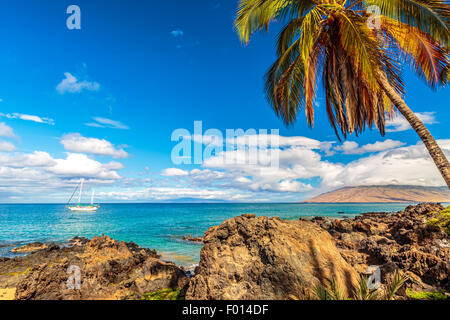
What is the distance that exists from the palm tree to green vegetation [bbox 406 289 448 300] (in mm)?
3128

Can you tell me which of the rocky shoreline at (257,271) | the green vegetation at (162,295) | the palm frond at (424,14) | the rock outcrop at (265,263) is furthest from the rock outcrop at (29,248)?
the palm frond at (424,14)

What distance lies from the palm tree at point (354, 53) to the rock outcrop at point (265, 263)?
336 cm

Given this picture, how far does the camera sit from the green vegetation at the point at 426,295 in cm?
583

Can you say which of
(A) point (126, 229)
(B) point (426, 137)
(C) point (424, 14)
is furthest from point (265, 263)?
(A) point (126, 229)

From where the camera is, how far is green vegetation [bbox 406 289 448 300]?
5832mm

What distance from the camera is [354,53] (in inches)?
270
